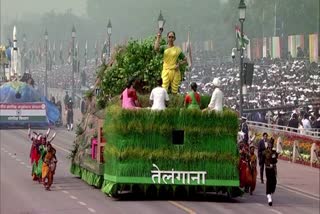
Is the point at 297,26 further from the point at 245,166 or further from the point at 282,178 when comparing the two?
the point at 245,166

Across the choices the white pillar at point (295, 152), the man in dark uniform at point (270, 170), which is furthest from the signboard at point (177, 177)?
the white pillar at point (295, 152)

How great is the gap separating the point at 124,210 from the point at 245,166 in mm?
5387

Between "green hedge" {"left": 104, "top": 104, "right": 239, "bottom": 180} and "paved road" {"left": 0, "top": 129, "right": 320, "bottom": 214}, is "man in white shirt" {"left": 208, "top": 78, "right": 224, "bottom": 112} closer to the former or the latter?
"green hedge" {"left": 104, "top": 104, "right": 239, "bottom": 180}

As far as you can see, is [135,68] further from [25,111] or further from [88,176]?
[25,111]

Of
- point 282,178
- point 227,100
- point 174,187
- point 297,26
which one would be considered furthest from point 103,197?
point 297,26

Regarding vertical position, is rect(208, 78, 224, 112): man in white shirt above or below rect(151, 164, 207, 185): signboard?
above

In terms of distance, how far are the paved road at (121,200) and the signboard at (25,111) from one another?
23544mm

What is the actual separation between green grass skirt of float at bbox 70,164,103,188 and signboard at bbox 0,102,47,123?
→ 29.0 m

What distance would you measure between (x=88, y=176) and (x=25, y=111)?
32.2 meters

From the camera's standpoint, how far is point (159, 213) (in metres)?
23.9

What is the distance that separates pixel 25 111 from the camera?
202 ft

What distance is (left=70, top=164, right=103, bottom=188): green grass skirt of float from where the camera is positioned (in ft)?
92.8

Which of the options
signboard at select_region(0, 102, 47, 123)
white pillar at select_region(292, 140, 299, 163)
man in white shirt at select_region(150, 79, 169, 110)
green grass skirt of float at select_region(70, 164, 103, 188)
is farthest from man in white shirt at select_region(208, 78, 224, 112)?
signboard at select_region(0, 102, 47, 123)

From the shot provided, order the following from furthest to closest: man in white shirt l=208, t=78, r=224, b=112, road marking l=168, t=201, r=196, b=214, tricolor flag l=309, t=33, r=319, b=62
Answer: tricolor flag l=309, t=33, r=319, b=62 < man in white shirt l=208, t=78, r=224, b=112 < road marking l=168, t=201, r=196, b=214
